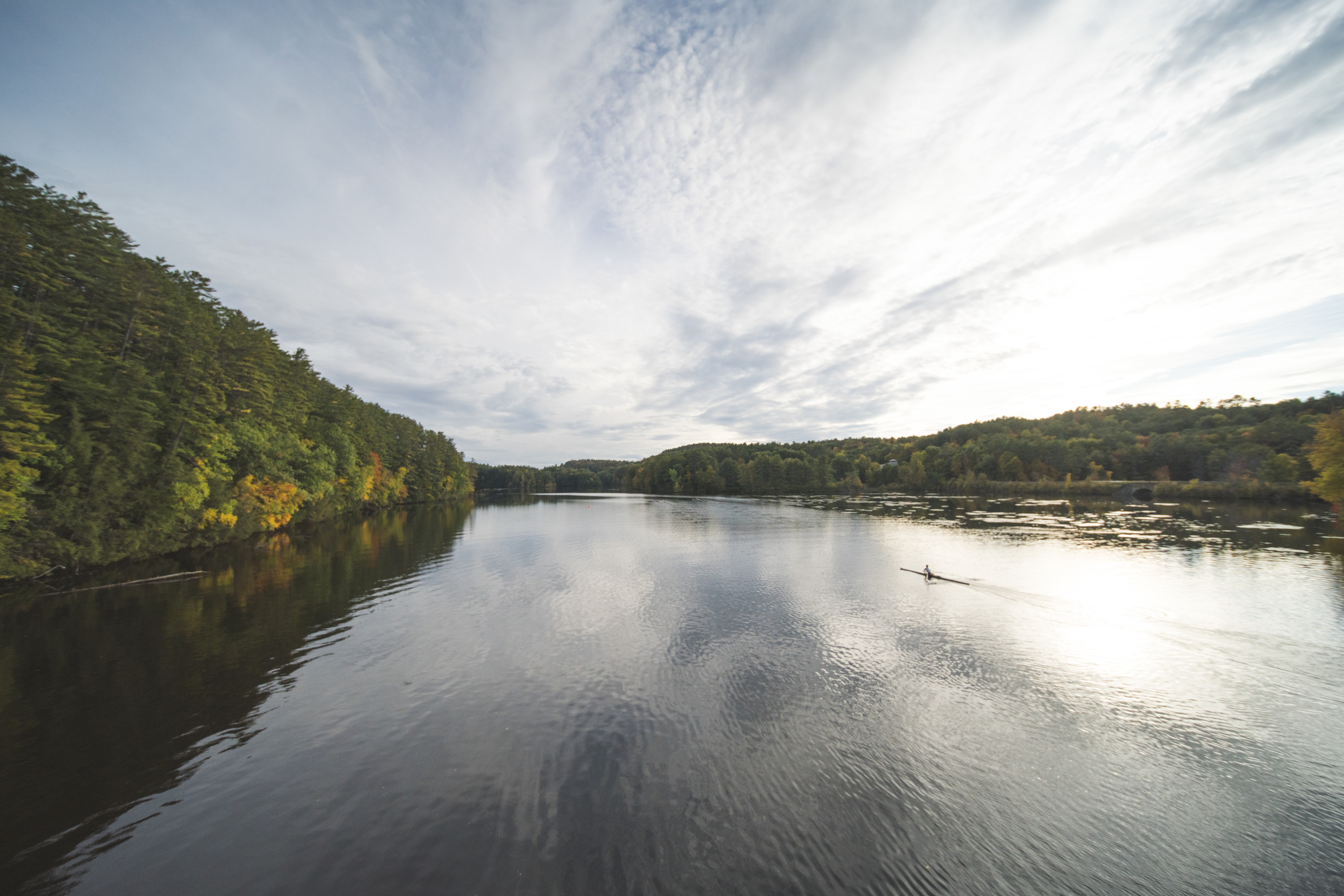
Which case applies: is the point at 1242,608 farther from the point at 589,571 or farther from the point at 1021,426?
the point at 1021,426

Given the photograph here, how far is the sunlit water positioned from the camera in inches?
296

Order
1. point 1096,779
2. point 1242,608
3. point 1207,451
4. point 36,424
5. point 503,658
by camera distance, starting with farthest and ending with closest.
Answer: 1. point 1207,451
2. point 1242,608
3. point 36,424
4. point 503,658
5. point 1096,779

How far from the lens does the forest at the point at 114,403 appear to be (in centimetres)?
1925

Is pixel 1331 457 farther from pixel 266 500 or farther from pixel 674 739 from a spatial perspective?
pixel 266 500

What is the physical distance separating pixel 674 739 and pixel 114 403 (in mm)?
32710

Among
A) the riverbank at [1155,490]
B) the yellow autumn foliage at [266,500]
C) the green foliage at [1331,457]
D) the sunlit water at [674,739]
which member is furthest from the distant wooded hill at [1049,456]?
the yellow autumn foliage at [266,500]

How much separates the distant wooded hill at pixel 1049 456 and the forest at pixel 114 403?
100 metres

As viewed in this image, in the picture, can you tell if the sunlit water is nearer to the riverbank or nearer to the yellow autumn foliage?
the yellow autumn foliage

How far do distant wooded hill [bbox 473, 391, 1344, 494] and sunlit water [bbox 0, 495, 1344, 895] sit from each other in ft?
208

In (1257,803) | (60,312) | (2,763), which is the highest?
(60,312)

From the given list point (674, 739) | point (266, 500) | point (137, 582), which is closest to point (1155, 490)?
point (674, 739)

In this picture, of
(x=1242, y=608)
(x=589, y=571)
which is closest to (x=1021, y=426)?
(x=1242, y=608)

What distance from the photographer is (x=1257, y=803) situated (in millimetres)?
9156

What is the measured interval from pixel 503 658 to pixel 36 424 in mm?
22832
